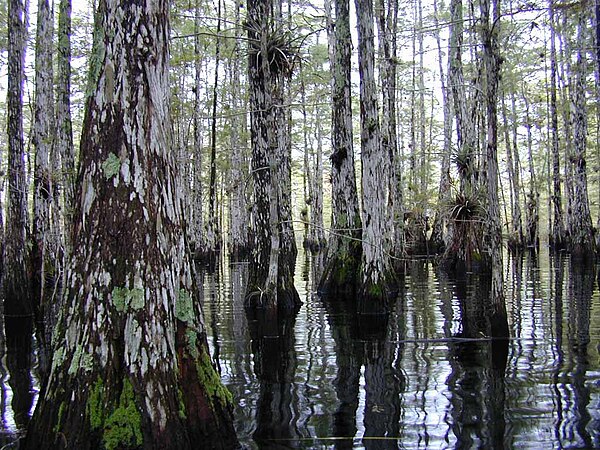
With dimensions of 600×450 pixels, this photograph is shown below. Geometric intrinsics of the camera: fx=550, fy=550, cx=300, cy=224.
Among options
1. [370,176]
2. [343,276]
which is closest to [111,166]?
[370,176]

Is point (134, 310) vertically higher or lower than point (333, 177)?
lower

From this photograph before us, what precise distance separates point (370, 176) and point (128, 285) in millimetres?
6805

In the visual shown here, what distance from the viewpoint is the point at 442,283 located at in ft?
45.3

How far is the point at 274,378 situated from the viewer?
544cm

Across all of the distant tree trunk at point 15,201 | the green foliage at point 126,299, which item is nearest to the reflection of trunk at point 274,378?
the green foliage at point 126,299

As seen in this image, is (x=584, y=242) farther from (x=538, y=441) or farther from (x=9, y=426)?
(x=9, y=426)

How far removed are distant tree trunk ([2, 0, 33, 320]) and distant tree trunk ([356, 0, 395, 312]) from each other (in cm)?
583

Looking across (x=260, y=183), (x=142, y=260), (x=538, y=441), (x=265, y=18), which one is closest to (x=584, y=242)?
(x=260, y=183)

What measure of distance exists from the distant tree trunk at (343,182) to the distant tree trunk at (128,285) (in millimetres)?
7737

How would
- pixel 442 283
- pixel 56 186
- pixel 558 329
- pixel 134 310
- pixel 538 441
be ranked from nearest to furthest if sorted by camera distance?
pixel 134 310
pixel 538 441
pixel 558 329
pixel 56 186
pixel 442 283

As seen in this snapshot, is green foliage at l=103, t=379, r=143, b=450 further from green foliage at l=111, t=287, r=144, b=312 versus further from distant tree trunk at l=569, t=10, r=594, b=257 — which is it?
distant tree trunk at l=569, t=10, r=594, b=257

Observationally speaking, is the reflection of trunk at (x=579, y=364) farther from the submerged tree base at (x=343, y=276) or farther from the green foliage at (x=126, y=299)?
the submerged tree base at (x=343, y=276)

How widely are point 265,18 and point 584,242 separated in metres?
15.5

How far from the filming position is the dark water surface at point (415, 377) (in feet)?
12.8
